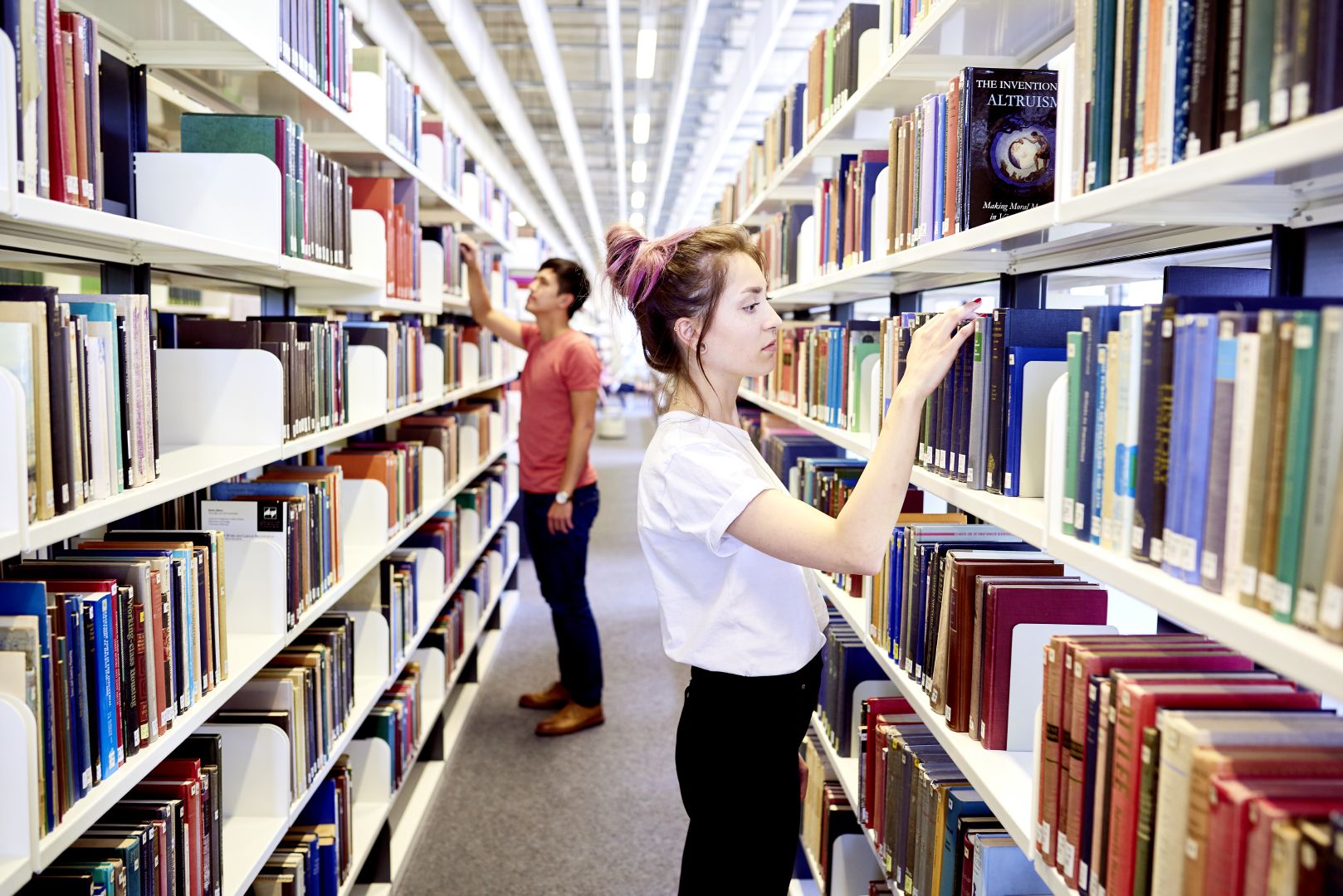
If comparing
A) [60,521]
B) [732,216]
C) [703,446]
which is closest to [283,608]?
[60,521]

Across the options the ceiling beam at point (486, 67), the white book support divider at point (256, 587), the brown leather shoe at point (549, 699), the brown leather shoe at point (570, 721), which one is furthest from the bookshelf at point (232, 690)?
the ceiling beam at point (486, 67)

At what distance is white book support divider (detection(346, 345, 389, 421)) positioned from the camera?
109 inches

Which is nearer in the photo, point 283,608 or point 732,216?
point 283,608

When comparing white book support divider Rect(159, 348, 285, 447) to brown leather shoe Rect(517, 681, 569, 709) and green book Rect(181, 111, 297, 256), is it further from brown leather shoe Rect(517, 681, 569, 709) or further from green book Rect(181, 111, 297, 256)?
brown leather shoe Rect(517, 681, 569, 709)

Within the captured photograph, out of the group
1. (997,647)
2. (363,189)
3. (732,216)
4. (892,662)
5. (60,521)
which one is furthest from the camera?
(732,216)

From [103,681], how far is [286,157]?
1221 millimetres

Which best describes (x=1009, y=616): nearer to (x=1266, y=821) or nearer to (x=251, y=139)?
(x=1266, y=821)

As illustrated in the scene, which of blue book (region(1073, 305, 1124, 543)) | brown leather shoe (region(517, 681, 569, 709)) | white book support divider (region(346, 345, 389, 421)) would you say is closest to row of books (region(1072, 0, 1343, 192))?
blue book (region(1073, 305, 1124, 543))

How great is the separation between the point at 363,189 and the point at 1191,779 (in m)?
2.89

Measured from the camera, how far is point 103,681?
1364mm

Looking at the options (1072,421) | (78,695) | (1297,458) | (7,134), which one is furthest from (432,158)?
(1297,458)

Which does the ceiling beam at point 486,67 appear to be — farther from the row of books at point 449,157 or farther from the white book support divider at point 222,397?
the white book support divider at point 222,397

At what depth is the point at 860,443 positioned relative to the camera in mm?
2045

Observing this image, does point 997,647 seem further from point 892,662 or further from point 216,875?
point 216,875
